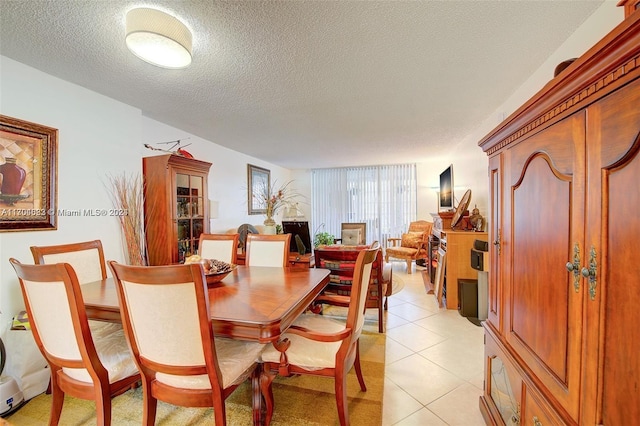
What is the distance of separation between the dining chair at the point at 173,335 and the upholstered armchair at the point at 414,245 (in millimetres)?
4537

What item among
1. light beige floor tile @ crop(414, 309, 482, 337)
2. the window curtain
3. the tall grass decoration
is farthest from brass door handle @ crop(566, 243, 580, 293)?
the window curtain

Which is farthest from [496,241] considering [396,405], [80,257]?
[80,257]

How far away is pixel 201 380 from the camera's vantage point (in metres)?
1.26

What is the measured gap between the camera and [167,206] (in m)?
2.83

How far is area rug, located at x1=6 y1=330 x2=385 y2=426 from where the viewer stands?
1630mm

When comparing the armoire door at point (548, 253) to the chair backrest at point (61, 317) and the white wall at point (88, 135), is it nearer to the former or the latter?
the white wall at point (88, 135)

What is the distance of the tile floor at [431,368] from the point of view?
66.4 inches

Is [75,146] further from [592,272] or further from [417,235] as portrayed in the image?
[417,235]

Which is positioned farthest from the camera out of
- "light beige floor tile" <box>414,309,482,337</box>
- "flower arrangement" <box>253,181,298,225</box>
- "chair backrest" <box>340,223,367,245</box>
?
"chair backrest" <box>340,223,367,245</box>

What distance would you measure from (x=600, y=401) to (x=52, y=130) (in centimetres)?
338

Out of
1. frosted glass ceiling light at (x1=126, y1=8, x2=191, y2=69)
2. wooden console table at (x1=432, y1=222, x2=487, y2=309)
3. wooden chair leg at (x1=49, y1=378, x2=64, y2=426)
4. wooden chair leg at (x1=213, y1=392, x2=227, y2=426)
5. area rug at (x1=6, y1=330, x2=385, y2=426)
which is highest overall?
frosted glass ceiling light at (x1=126, y1=8, x2=191, y2=69)

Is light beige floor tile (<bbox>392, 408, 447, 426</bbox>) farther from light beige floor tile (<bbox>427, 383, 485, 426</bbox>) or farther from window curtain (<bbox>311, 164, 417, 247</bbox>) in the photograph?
window curtain (<bbox>311, 164, 417, 247</bbox>)

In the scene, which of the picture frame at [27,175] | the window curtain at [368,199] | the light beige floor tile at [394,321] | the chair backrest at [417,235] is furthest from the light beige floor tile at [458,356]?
the window curtain at [368,199]

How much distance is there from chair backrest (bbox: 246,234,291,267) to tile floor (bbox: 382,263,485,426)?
128 centimetres
